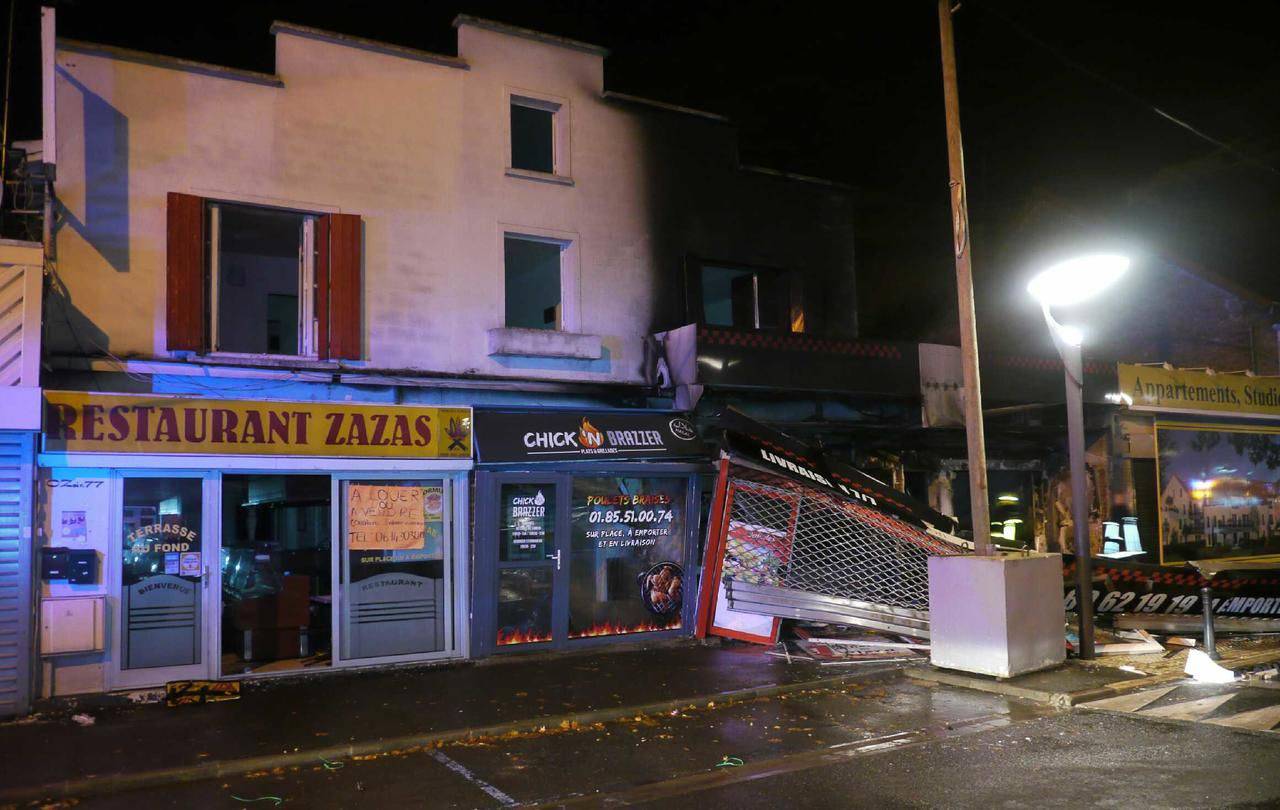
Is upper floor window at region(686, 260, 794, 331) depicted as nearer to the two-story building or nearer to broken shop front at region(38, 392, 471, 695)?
the two-story building

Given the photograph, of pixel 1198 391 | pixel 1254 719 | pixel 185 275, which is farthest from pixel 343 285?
pixel 1198 391

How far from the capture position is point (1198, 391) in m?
17.2

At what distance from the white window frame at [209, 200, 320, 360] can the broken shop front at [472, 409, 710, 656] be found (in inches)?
89.7

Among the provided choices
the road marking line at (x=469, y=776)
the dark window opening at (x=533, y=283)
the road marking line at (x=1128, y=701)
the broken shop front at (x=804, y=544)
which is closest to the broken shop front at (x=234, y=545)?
the dark window opening at (x=533, y=283)

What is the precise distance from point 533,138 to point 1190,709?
10809 mm

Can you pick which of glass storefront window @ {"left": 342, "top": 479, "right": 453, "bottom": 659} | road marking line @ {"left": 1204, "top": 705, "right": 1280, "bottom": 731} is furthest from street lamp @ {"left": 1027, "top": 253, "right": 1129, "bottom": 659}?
glass storefront window @ {"left": 342, "top": 479, "right": 453, "bottom": 659}

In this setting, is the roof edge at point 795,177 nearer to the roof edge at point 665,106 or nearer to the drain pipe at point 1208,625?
the roof edge at point 665,106

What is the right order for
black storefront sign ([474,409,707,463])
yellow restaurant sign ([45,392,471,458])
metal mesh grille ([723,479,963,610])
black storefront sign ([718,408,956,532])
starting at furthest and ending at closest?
1. metal mesh grille ([723,479,963,610])
2. black storefront sign ([718,408,956,532])
3. black storefront sign ([474,409,707,463])
4. yellow restaurant sign ([45,392,471,458])

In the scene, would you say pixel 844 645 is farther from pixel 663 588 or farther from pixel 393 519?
pixel 393 519

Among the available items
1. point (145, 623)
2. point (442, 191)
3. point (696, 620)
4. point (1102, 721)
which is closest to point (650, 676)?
point (696, 620)

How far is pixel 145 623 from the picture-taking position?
976cm

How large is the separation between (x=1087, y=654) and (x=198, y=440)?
33.6ft

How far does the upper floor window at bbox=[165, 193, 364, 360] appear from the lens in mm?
10305

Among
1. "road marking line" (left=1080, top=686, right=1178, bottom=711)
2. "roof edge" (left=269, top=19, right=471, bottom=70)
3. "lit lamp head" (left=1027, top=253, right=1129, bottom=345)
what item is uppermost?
"roof edge" (left=269, top=19, right=471, bottom=70)
